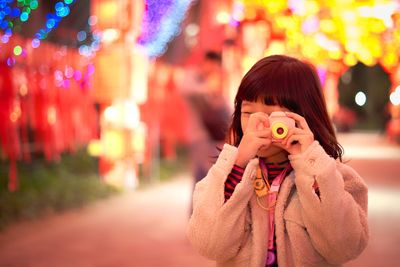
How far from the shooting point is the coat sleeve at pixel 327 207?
73.2 inches

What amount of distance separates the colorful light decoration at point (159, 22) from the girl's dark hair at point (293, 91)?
725 cm

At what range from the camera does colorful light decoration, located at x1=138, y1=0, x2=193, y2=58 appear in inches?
386

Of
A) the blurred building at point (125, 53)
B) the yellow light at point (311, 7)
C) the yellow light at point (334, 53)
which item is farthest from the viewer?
the yellow light at point (334, 53)

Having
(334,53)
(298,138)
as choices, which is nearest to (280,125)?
(298,138)

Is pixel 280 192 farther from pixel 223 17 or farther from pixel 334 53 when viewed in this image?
pixel 334 53

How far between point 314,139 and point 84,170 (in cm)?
1017

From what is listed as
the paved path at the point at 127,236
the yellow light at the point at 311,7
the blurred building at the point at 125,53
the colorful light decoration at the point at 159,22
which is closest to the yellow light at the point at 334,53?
the blurred building at the point at 125,53

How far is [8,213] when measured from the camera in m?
7.32

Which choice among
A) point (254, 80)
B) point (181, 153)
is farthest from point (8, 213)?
point (181, 153)

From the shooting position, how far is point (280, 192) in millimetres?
1992

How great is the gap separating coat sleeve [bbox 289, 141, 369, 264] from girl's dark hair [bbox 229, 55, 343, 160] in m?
0.18

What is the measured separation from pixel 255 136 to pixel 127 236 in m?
4.59

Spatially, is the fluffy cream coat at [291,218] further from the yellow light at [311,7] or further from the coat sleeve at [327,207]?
the yellow light at [311,7]

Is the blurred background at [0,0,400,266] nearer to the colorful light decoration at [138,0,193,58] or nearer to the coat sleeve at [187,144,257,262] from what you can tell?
the colorful light decoration at [138,0,193,58]
